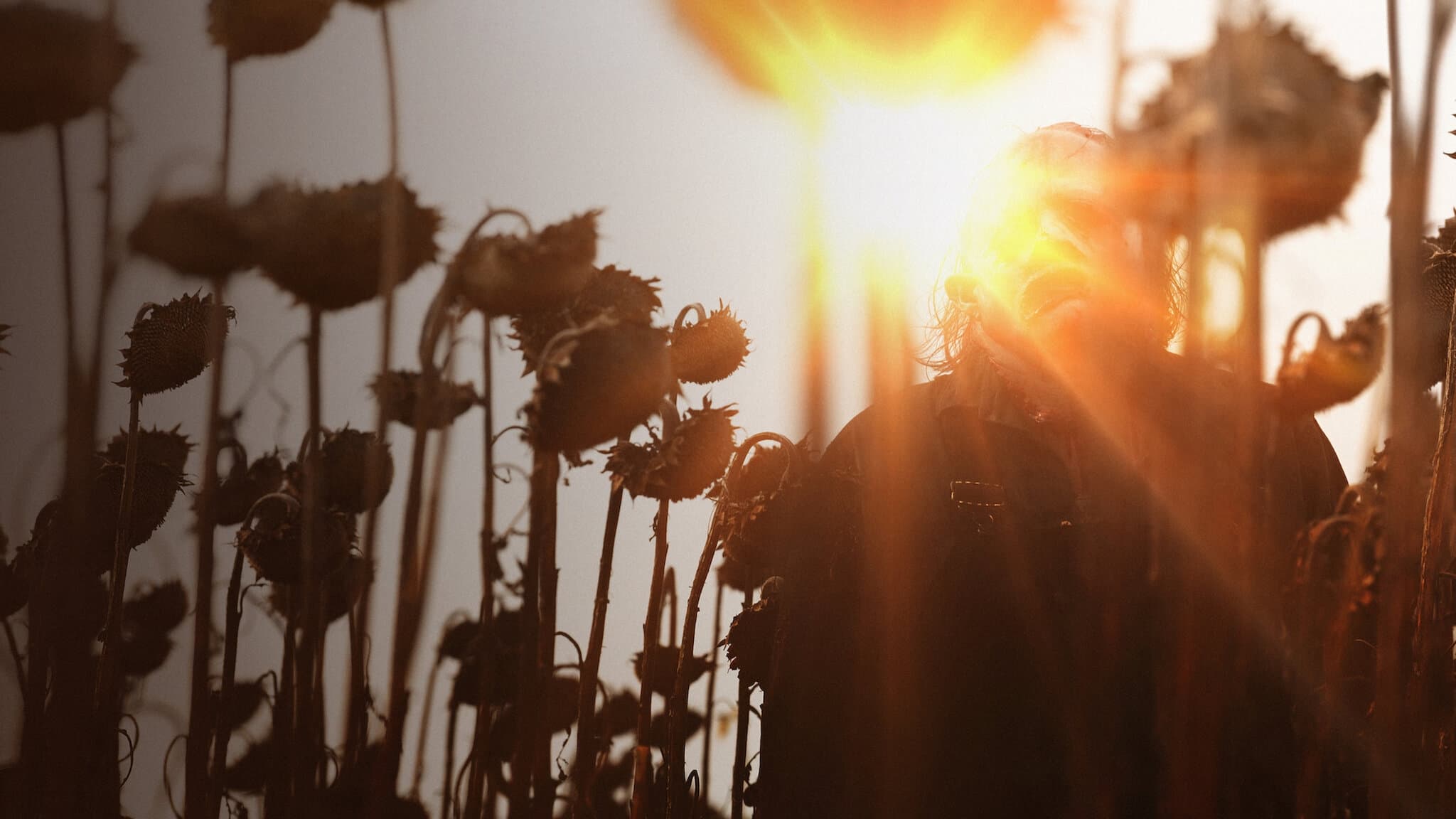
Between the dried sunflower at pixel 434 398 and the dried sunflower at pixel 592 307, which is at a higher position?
the dried sunflower at pixel 592 307

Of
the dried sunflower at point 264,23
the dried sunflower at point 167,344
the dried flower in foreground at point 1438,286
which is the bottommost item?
the dried sunflower at point 167,344

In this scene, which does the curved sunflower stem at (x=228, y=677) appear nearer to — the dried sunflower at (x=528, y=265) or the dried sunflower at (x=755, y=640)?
the dried sunflower at (x=528, y=265)

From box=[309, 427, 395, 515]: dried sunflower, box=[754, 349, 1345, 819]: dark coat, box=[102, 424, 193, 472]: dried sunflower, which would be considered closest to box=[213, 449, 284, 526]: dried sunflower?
box=[102, 424, 193, 472]: dried sunflower

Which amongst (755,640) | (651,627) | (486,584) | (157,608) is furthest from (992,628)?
(157,608)

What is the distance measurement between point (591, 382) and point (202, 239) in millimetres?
365

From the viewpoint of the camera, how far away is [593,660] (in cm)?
102

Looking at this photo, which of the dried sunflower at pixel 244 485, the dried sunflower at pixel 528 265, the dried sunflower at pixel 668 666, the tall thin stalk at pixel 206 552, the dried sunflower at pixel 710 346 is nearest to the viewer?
the dried sunflower at pixel 528 265

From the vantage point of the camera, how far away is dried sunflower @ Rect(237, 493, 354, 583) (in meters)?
0.95

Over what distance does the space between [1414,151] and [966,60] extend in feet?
2.08

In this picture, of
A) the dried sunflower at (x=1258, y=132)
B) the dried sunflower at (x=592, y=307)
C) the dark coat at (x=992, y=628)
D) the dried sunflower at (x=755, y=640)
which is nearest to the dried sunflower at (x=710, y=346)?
the dried sunflower at (x=592, y=307)

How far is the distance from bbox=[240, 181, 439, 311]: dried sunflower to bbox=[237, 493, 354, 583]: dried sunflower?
0.75ft

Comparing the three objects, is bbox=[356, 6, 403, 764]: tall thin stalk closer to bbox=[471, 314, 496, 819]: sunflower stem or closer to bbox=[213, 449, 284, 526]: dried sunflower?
bbox=[471, 314, 496, 819]: sunflower stem

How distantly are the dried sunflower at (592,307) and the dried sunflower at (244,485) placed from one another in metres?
0.43

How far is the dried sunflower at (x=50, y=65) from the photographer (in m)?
0.83
